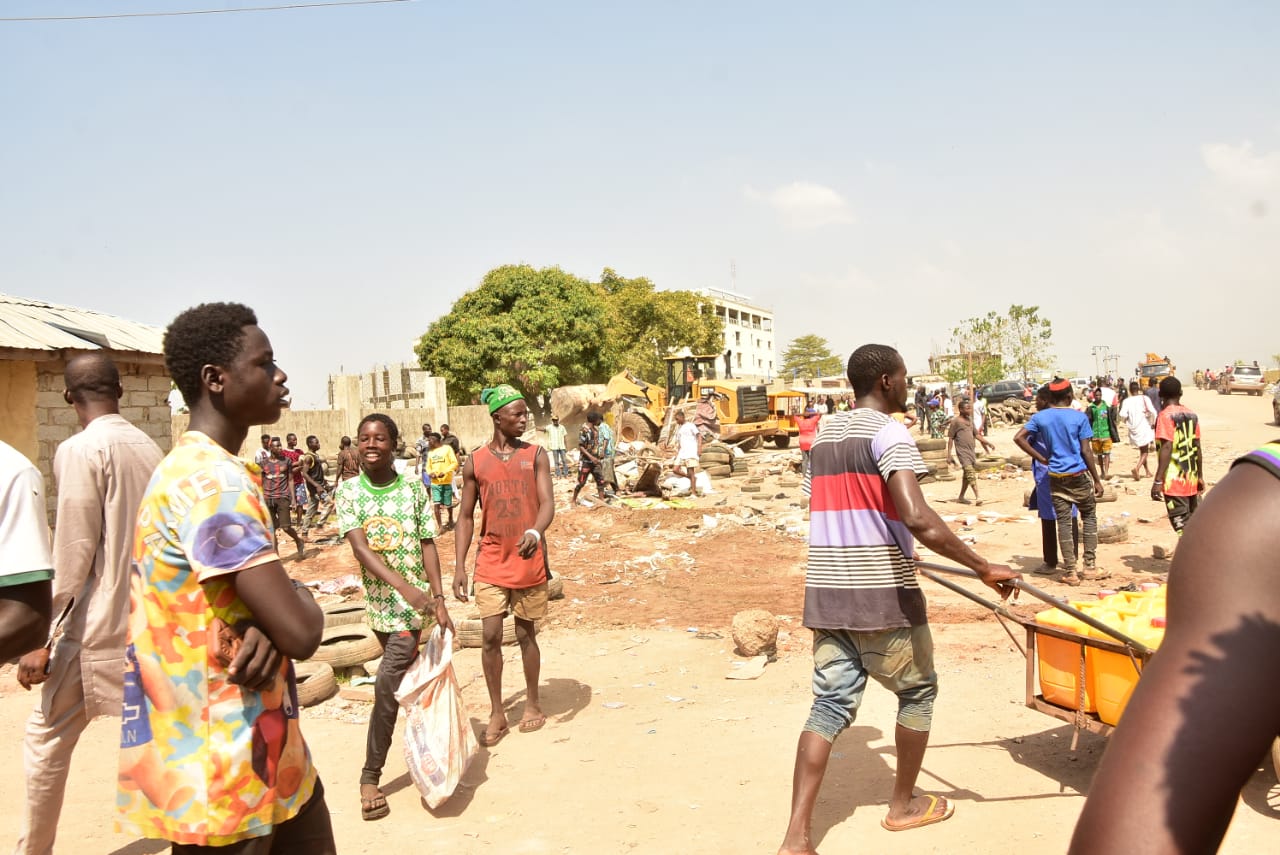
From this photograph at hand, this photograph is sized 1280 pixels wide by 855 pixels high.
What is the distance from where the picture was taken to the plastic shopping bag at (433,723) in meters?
4.24

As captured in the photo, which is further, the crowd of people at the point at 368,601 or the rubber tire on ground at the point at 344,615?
the rubber tire on ground at the point at 344,615

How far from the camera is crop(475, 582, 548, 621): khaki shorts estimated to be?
5301 mm

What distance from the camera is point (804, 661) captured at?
649cm

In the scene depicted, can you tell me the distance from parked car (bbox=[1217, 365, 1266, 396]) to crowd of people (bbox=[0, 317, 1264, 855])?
44551mm

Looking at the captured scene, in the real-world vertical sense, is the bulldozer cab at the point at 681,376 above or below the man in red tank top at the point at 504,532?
above

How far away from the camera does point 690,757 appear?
4.84 meters

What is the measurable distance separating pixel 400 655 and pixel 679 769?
1.55 m

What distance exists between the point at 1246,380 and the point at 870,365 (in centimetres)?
4534

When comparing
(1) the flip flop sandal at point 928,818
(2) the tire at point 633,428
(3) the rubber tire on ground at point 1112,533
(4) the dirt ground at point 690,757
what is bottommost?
(4) the dirt ground at point 690,757

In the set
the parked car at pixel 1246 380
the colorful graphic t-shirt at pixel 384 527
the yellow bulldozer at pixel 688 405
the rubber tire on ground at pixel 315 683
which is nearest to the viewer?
the colorful graphic t-shirt at pixel 384 527

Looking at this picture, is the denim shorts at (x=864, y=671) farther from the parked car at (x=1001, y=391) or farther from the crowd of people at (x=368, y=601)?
the parked car at (x=1001, y=391)

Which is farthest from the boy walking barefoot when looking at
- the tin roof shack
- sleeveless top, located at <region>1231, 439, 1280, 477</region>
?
sleeveless top, located at <region>1231, 439, 1280, 477</region>

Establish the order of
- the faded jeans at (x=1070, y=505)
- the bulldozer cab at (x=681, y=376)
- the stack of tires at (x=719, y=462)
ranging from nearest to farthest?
the faded jeans at (x=1070, y=505) → the stack of tires at (x=719, y=462) → the bulldozer cab at (x=681, y=376)

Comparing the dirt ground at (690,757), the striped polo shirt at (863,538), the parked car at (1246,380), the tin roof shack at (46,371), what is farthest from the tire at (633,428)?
the parked car at (1246,380)
